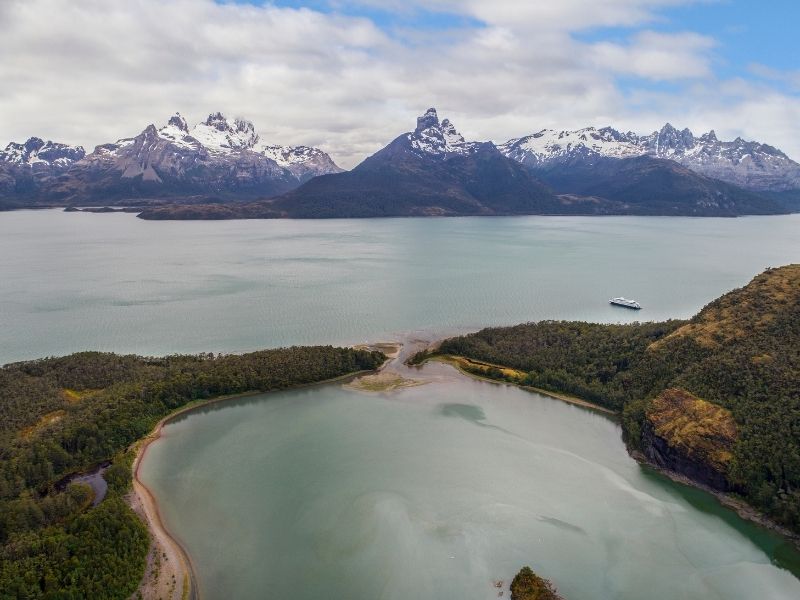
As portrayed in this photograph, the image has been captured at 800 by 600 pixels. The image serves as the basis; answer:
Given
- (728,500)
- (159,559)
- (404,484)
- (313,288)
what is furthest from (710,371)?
(313,288)

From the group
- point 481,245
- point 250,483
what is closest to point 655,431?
point 250,483

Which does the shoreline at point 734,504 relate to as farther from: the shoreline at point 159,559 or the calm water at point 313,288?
the calm water at point 313,288

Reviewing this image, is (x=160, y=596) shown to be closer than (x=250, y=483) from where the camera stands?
Yes

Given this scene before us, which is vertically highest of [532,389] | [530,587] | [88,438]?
[532,389]

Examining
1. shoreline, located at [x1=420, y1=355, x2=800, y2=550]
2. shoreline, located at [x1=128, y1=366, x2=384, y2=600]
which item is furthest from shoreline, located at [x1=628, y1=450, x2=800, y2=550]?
shoreline, located at [x1=128, y1=366, x2=384, y2=600]

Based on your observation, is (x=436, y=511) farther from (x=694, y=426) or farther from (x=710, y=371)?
(x=710, y=371)

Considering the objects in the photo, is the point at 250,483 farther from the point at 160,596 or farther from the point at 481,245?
the point at 481,245

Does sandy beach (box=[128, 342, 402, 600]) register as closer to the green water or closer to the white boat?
the green water

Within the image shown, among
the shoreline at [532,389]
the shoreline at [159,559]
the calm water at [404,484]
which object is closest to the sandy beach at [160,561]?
the shoreline at [159,559]
